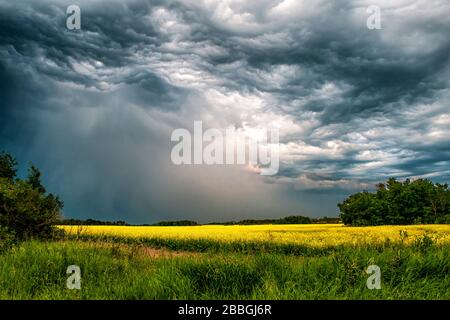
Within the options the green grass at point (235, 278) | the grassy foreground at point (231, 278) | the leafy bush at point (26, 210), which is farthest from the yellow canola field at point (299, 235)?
the green grass at point (235, 278)

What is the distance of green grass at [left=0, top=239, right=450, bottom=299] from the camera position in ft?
23.9

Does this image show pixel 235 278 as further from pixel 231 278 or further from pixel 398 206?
pixel 398 206

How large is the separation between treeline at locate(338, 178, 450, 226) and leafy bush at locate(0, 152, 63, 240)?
6882 cm

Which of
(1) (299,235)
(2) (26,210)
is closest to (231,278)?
(2) (26,210)

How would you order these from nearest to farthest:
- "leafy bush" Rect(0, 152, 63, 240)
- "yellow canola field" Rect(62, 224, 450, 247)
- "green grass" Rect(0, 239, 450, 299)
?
1. "green grass" Rect(0, 239, 450, 299)
2. "leafy bush" Rect(0, 152, 63, 240)
3. "yellow canola field" Rect(62, 224, 450, 247)

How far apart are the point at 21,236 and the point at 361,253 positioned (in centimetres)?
1578

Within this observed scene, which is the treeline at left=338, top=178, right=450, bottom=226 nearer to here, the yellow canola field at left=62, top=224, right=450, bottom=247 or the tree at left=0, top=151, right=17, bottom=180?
the yellow canola field at left=62, top=224, right=450, bottom=247

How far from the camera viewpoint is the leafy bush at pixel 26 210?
18.5m

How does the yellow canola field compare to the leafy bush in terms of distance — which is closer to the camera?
the leafy bush

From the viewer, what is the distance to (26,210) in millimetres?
19312

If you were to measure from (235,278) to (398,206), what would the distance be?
8373 cm

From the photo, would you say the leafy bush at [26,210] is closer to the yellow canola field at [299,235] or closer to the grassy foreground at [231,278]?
the yellow canola field at [299,235]

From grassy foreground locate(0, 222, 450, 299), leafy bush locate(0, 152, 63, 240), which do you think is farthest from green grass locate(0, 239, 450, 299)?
leafy bush locate(0, 152, 63, 240)
